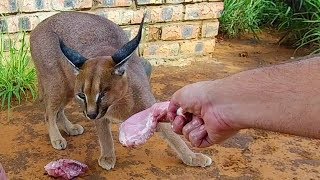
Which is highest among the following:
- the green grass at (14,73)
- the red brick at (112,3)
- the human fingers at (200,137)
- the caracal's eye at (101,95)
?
the human fingers at (200,137)

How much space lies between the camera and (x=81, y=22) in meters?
4.68

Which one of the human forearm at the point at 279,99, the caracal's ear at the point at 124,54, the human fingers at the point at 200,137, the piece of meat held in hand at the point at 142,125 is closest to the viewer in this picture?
the human forearm at the point at 279,99

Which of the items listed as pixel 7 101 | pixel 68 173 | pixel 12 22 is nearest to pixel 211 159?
pixel 68 173

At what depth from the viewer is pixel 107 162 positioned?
430 cm

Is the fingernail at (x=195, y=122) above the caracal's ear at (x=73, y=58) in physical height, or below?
above

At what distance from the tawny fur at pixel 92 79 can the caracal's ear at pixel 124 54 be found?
38 mm

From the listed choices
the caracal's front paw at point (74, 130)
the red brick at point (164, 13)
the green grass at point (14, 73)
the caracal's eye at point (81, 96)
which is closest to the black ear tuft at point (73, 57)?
the caracal's eye at point (81, 96)

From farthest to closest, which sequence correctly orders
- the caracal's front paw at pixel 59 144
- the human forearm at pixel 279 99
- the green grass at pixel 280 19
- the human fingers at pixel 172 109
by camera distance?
the green grass at pixel 280 19 < the caracal's front paw at pixel 59 144 < the human fingers at pixel 172 109 < the human forearm at pixel 279 99

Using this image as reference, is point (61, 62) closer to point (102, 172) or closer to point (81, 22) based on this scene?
point (81, 22)

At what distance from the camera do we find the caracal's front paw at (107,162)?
4.29 metres

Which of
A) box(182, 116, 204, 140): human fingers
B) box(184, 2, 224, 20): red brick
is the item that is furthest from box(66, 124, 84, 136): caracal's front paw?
box(182, 116, 204, 140): human fingers

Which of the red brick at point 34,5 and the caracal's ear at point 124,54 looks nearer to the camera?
the caracal's ear at point 124,54

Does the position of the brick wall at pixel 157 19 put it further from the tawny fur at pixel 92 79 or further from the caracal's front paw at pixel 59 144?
the caracal's front paw at pixel 59 144

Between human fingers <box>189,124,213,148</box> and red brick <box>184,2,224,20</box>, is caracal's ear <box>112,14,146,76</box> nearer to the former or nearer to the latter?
human fingers <box>189,124,213,148</box>
